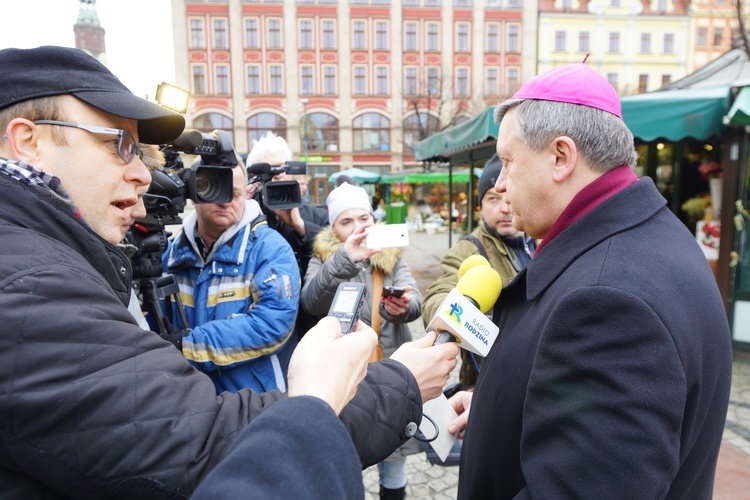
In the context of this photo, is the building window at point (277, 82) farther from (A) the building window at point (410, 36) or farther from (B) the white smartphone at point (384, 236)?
(B) the white smartphone at point (384, 236)

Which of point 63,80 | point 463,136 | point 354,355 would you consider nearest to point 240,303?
point 63,80

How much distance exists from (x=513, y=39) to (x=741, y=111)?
127 ft

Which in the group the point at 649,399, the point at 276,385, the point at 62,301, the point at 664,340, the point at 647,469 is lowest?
the point at 276,385

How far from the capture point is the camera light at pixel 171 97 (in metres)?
1.87

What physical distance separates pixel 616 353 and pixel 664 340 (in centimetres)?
10

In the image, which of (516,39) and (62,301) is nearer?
(62,301)

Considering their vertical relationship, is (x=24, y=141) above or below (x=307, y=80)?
below

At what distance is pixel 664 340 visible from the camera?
0.95 metres

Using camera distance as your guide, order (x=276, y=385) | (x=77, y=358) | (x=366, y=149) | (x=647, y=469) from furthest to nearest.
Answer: (x=366, y=149), (x=276, y=385), (x=647, y=469), (x=77, y=358)

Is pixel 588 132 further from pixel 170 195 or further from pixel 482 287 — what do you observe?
pixel 170 195

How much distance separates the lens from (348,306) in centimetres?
125

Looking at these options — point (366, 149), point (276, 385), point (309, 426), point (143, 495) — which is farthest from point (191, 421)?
point (366, 149)

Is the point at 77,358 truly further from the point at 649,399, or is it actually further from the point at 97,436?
the point at 649,399

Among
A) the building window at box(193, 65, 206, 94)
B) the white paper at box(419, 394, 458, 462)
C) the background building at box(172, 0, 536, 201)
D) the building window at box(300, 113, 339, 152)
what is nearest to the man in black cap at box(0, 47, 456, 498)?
the white paper at box(419, 394, 458, 462)
